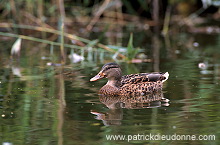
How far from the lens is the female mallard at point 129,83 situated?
309 inches

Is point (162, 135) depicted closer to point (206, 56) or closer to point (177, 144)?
point (177, 144)

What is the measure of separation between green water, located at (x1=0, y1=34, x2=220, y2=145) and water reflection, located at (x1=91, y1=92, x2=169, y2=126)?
0.04ft

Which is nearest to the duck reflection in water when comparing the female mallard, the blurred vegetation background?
the female mallard

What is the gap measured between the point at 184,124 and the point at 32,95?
2.78 metres

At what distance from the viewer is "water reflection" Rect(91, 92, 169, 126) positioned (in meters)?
6.21

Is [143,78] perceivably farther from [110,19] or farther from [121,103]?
[110,19]

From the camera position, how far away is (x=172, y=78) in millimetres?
8891

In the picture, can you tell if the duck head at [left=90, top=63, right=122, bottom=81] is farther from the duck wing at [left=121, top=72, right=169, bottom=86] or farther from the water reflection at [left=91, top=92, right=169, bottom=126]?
the water reflection at [left=91, top=92, right=169, bottom=126]

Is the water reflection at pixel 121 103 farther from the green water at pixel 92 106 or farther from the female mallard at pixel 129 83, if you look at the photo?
the female mallard at pixel 129 83

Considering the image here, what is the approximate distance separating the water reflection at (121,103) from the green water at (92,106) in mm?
12

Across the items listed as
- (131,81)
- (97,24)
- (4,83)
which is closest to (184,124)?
(131,81)

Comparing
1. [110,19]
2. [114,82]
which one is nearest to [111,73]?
[114,82]

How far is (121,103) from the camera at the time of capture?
23.7ft

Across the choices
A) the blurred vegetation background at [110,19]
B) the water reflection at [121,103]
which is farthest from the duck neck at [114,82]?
the blurred vegetation background at [110,19]
